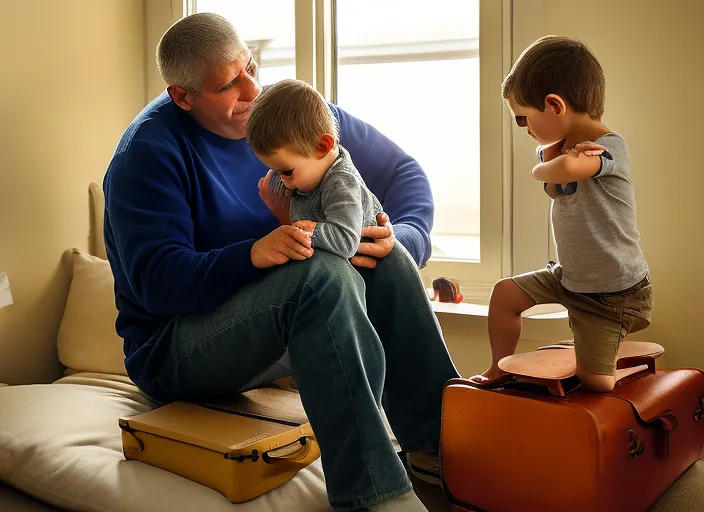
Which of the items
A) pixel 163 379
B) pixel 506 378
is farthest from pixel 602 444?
pixel 163 379

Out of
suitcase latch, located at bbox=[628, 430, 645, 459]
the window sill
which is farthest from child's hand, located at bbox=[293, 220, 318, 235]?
the window sill

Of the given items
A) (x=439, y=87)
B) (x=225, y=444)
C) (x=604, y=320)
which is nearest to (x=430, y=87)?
(x=439, y=87)

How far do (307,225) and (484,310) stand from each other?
94 cm

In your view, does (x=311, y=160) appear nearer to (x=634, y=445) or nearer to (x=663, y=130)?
(x=634, y=445)

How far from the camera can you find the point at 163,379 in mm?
1636

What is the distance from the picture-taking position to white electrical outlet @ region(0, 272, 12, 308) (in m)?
2.17

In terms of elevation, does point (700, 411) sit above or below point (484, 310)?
below

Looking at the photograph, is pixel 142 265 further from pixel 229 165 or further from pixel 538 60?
pixel 538 60

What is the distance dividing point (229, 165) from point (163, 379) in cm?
52

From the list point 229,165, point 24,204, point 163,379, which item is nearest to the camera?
point 163,379

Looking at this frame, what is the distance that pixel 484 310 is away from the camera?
2232 mm

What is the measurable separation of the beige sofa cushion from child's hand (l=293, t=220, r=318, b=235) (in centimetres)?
95

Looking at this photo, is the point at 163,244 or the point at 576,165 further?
the point at 163,244

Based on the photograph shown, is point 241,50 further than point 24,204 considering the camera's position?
No
